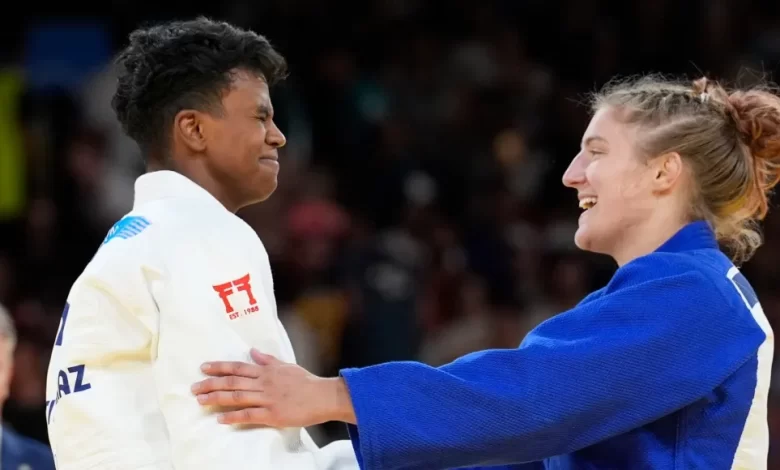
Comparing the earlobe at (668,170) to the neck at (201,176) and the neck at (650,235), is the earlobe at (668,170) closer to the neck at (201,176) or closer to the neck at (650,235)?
the neck at (650,235)

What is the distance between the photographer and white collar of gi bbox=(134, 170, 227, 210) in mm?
2764

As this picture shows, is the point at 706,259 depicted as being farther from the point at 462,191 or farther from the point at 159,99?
the point at 462,191

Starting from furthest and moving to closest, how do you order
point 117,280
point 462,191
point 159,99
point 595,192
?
point 462,191 < point 595,192 < point 159,99 < point 117,280

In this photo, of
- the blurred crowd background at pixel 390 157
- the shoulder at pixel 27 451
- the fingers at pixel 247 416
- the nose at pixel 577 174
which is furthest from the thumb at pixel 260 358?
the blurred crowd background at pixel 390 157

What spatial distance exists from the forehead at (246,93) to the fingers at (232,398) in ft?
2.25

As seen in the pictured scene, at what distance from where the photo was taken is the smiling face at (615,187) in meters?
3.00

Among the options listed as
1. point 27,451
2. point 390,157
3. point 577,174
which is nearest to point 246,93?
point 577,174

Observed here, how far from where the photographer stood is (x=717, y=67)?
28.5ft

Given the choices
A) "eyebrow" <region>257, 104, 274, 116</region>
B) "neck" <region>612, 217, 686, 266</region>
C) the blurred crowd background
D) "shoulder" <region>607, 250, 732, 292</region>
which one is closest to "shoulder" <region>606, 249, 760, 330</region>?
"shoulder" <region>607, 250, 732, 292</region>

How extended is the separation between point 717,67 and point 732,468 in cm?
621

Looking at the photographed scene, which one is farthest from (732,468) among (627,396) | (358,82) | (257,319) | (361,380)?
(358,82)

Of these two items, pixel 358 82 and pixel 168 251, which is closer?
pixel 168 251

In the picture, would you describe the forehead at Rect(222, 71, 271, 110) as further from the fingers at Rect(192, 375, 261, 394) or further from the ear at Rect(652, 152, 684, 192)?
the ear at Rect(652, 152, 684, 192)

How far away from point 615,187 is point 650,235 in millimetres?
147
